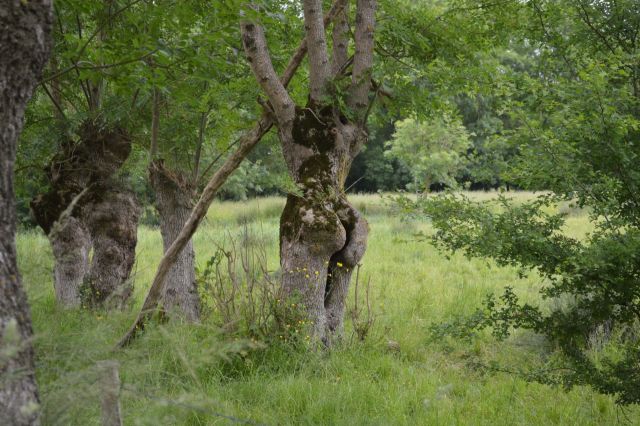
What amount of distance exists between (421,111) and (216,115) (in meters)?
3.14

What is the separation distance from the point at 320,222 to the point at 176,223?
3.17 metres

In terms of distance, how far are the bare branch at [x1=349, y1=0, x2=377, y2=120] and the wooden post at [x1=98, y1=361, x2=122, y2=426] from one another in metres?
4.82

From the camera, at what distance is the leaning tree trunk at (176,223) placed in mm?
8375

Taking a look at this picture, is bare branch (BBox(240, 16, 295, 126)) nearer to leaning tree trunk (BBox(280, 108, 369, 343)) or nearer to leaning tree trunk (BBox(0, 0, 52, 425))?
leaning tree trunk (BBox(280, 108, 369, 343))

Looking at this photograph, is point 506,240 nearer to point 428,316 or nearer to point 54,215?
point 428,316

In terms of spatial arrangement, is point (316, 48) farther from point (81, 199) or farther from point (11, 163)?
point (11, 163)

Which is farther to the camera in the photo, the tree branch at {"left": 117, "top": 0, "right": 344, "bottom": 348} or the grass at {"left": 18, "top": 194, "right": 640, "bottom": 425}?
the tree branch at {"left": 117, "top": 0, "right": 344, "bottom": 348}

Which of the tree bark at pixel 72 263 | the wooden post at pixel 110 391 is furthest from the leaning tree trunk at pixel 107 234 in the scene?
the wooden post at pixel 110 391

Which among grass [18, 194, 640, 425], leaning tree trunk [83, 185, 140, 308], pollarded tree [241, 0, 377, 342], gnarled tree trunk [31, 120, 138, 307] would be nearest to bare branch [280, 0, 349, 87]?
pollarded tree [241, 0, 377, 342]

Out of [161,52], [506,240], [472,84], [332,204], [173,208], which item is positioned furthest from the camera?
[173,208]

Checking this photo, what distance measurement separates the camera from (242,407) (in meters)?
4.79

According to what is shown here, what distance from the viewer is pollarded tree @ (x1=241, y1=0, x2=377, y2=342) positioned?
250 inches

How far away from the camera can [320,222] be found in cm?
627

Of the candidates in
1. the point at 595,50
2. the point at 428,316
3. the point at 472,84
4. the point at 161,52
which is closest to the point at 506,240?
the point at 595,50
